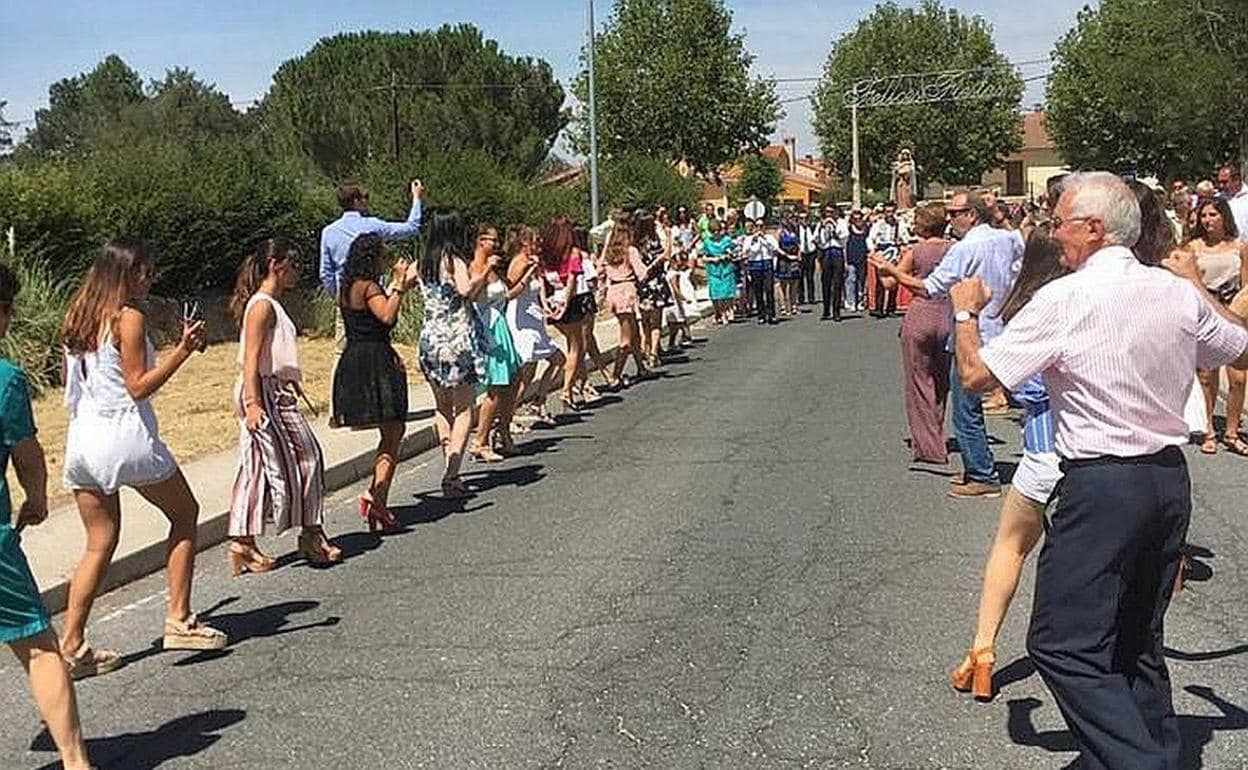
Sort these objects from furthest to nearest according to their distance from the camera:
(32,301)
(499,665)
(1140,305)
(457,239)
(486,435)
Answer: (32,301), (486,435), (457,239), (499,665), (1140,305)

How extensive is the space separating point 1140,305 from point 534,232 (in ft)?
27.3

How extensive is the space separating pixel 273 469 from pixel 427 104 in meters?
44.5

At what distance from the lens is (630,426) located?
39.7 ft

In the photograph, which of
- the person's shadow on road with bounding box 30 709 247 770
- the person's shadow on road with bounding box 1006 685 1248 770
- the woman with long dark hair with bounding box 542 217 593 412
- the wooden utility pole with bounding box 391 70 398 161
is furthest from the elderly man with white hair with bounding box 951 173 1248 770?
the wooden utility pole with bounding box 391 70 398 161

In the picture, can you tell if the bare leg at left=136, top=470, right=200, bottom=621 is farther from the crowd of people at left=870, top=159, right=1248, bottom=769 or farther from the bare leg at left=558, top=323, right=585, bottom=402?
the bare leg at left=558, top=323, right=585, bottom=402

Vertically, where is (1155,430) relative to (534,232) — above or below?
below

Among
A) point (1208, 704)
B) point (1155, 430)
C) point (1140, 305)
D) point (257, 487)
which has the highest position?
point (1140, 305)

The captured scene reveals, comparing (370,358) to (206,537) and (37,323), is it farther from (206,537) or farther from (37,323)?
(37,323)

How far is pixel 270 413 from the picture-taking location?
273 inches

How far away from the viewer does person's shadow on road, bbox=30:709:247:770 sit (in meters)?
4.78

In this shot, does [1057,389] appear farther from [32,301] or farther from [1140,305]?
[32,301]

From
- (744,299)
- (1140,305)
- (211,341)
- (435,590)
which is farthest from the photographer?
(744,299)

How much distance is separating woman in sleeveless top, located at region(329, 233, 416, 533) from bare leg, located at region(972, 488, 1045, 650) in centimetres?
369

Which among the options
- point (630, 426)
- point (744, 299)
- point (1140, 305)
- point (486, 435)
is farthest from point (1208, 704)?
point (744, 299)
